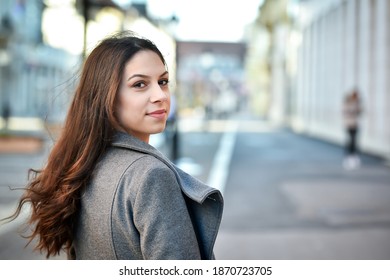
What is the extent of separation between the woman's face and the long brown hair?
17 mm

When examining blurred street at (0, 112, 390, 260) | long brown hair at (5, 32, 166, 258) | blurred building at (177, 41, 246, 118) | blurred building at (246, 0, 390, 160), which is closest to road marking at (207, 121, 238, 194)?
blurred street at (0, 112, 390, 260)

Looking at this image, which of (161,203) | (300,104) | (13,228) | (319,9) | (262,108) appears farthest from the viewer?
(262,108)

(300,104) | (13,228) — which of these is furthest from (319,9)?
(13,228)

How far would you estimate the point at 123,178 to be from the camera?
1.12 metres

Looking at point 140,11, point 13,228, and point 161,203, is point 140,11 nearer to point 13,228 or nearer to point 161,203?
point 13,228

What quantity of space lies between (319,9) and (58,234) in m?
20.1

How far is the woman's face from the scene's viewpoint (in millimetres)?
1196

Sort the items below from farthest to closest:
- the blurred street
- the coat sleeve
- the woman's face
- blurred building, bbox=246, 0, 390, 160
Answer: blurred building, bbox=246, 0, 390, 160, the blurred street, the woman's face, the coat sleeve

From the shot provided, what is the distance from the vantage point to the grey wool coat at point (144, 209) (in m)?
1.06

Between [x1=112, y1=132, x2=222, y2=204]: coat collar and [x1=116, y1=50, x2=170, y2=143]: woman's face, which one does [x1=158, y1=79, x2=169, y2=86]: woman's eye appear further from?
[x1=112, y1=132, x2=222, y2=204]: coat collar

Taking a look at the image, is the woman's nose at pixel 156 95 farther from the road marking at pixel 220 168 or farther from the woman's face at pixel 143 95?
the road marking at pixel 220 168

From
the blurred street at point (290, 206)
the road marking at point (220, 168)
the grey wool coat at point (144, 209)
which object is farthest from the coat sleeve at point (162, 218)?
the road marking at point (220, 168)

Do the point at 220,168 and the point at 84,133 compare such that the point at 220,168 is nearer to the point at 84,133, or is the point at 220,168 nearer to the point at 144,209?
the point at 84,133
